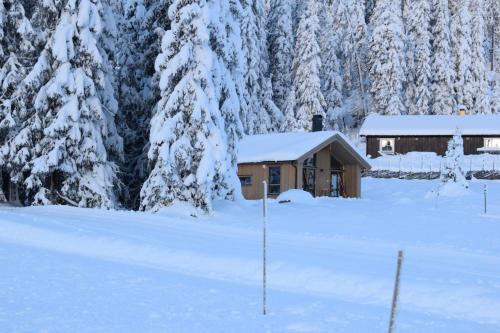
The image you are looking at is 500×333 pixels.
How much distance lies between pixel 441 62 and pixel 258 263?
5924 centimetres

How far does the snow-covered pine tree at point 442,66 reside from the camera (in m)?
65.1

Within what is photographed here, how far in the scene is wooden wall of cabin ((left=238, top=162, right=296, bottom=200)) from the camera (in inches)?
1273

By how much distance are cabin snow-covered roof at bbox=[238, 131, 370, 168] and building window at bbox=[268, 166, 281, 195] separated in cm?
100

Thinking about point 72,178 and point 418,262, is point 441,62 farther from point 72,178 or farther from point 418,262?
point 418,262

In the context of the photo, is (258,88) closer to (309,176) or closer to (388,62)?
(388,62)

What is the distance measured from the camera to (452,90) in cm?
6594

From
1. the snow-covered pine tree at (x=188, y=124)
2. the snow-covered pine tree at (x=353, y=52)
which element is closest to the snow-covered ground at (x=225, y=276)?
the snow-covered pine tree at (x=188, y=124)

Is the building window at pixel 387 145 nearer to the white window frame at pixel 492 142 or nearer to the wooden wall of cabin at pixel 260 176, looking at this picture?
the white window frame at pixel 492 142

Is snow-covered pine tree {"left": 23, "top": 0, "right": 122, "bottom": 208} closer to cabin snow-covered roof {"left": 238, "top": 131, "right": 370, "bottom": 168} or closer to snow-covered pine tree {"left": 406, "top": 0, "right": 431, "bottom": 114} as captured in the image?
cabin snow-covered roof {"left": 238, "top": 131, "right": 370, "bottom": 168}

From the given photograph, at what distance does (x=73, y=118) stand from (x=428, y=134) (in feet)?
124

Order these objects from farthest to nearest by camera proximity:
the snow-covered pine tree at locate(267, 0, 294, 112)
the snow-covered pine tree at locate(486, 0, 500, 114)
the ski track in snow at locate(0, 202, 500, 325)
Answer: the snow-covered pine tree at locate(486, 0, 500, 114)
the snow-covered pine tree at locate(267, 0, 294, 112)
the ski track in snow at locate(0, 202, 500, 325)

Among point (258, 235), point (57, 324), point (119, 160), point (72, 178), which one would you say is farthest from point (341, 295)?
point (119, 160)

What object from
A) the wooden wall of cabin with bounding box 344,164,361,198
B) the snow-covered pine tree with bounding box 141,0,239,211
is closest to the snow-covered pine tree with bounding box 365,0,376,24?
the wooden wall of cabin with bounding box 344,164,361,198

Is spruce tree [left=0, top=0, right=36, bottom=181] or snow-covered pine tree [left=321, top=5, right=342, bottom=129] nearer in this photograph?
spruce tree [left=0, top=0, right=36, bottom=181]
